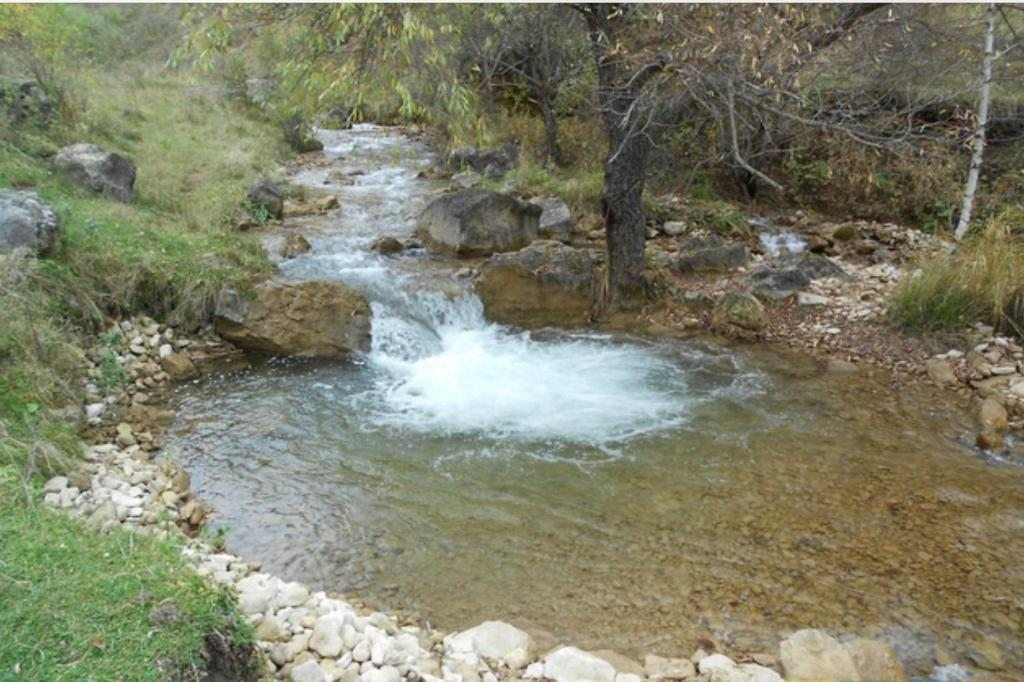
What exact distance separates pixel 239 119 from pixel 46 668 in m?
16.1

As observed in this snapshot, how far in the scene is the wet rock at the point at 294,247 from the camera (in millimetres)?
9062

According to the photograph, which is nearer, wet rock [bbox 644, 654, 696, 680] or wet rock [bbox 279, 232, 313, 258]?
wet rock [bbox 644, 654, 696, 680]

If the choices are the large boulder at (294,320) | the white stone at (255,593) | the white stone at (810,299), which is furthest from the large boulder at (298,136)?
the white stone at (255,593)

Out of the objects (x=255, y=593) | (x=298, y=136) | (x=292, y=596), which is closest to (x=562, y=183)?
(x=298, y=136)

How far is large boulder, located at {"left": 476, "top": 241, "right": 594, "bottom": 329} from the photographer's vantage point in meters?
8.17

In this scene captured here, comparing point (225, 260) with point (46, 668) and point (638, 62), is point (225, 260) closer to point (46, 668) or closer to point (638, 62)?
point (638, 62)

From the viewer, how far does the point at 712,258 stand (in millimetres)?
8898

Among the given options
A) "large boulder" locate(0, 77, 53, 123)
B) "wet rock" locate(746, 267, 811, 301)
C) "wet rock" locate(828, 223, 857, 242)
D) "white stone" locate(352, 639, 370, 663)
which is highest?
"large boulder" locate(0, 77, 53, 123)

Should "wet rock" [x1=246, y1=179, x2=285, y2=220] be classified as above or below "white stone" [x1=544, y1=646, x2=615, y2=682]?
above

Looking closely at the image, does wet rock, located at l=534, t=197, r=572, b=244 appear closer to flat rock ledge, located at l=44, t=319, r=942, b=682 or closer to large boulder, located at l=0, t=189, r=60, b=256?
large boulder, located at l=0, t=189, r=60, b=256

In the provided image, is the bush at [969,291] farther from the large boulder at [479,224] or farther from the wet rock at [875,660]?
the large boulder at [479,224]

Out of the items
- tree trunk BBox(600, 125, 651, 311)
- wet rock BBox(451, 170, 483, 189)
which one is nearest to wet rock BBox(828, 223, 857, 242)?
tree trunk BBox(600, 125, 651, 311)

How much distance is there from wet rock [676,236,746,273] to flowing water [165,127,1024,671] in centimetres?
173

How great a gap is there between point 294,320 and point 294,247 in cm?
237
